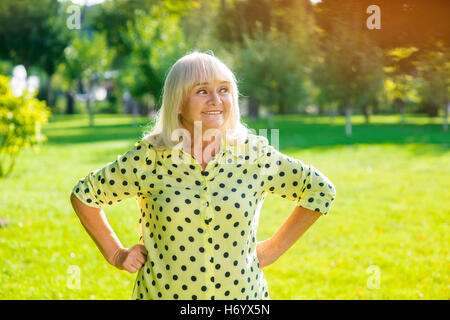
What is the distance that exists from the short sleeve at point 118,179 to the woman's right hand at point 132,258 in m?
0.28

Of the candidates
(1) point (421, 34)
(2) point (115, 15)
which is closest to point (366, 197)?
(1) point (421, 34)

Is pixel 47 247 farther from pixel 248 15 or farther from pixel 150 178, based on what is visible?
pixel 150 178

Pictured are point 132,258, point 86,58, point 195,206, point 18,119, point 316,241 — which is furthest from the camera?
point 86,58

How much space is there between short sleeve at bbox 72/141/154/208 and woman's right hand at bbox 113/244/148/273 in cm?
28

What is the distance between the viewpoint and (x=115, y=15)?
4516cm

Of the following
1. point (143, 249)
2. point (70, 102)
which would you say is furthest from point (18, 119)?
point (70, 102)

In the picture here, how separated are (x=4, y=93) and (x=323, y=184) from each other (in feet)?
33.8

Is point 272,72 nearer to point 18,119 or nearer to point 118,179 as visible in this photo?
point 18,119

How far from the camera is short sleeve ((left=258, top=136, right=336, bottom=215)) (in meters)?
2.41

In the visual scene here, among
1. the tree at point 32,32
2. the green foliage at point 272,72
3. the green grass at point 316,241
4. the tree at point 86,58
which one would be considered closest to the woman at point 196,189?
the green grass at point 316,241

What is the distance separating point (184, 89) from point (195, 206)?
1.85ft

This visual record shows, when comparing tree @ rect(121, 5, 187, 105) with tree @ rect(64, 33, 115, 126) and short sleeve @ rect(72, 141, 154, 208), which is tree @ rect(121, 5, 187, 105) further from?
short sleeve @ rect(72, 141, 154, 208)

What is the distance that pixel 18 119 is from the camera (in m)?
11.0

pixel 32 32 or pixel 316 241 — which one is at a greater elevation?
pixel 32 32
